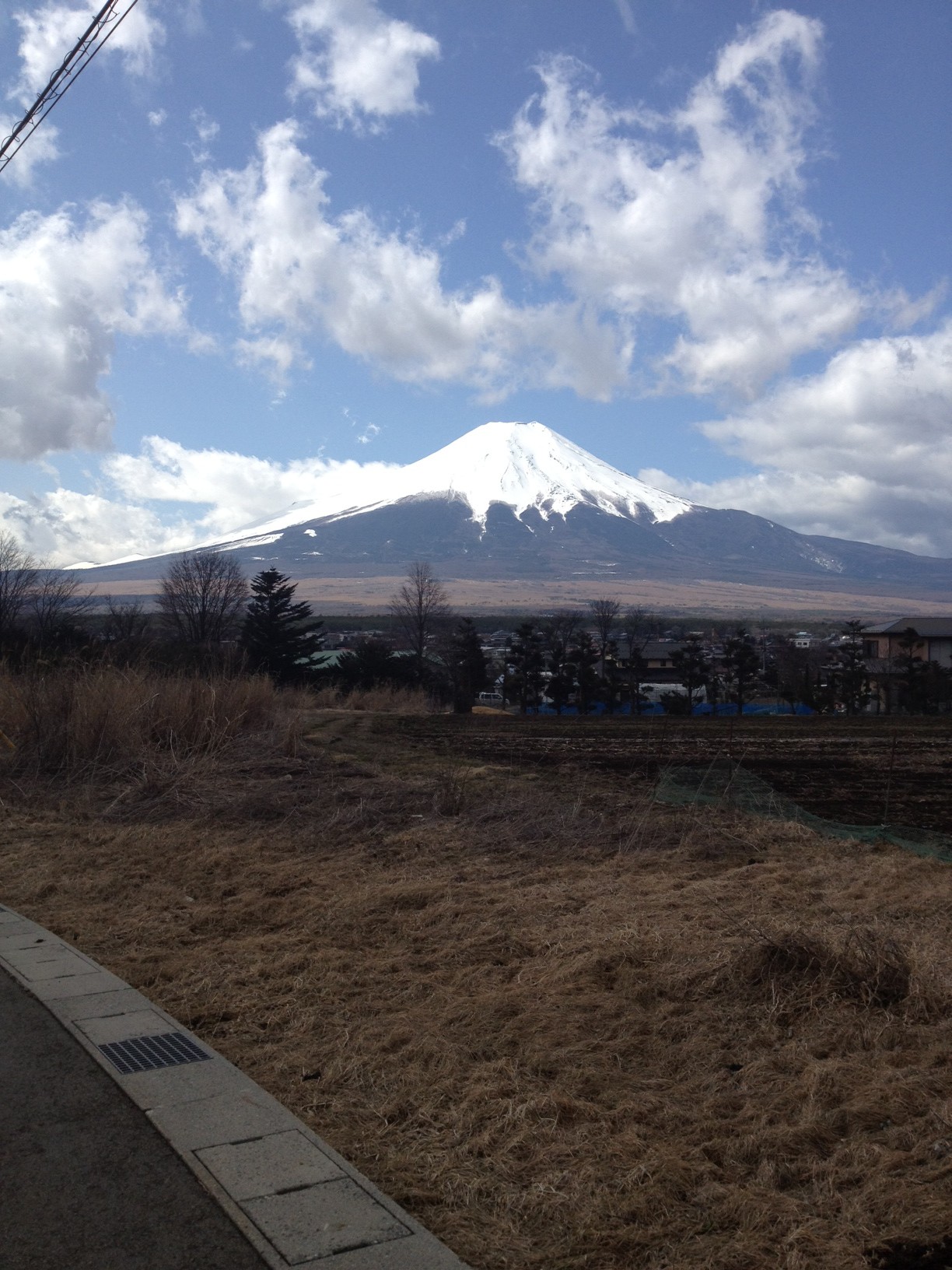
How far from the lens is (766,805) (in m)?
10.3

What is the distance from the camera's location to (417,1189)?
3.23 meters

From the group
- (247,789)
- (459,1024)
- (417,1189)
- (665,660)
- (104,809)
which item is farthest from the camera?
(665,660)

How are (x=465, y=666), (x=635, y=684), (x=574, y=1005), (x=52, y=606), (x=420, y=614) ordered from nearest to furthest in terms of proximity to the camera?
(x=574, y=1005), (x=635, y=684), (x=465, y=666), (x=52, y=606), (x=420, y=614)

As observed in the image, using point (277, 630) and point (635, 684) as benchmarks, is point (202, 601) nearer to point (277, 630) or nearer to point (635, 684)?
point (277, 630)

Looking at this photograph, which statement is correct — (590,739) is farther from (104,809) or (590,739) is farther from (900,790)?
(104,809)

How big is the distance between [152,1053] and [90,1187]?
1.12 m

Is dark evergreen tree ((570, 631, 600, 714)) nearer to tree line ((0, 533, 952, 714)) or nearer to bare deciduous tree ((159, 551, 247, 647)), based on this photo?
tree line ((0, 533, 952, 714))

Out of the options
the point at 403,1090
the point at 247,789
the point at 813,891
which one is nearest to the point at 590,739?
the point at 247,789

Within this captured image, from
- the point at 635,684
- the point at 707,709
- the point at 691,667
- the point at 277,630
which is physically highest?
the point at 277,630

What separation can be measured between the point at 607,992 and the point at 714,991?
510mm

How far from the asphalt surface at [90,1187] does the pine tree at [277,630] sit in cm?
4024

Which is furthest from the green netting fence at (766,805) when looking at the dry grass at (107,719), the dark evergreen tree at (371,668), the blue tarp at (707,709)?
the dark evergreen tree at (371,668)

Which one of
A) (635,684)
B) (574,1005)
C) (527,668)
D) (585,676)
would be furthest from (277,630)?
(574,1005)

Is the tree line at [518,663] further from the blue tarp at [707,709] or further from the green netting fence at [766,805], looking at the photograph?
the green netting fence at [766,805]
